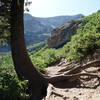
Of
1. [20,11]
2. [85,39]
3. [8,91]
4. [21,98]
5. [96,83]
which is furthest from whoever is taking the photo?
[85,39]

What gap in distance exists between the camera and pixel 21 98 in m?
4.34

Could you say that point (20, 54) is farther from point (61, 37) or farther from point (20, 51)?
point (61, 37)

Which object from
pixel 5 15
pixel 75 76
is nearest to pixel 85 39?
pixel 75 76

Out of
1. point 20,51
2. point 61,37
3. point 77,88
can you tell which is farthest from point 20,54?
point 61,37

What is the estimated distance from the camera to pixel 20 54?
6379 mm

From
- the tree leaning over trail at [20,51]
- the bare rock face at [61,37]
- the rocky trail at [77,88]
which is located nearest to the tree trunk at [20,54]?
the tree leaning over trail at [20,51]

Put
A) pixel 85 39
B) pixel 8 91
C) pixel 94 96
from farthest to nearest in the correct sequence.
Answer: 1. pixel 85 39
2. pixel 94 96
3. pixel 8 91

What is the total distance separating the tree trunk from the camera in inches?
251

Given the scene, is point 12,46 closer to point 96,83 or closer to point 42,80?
point 42,80

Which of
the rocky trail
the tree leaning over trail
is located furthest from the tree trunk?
the rocky trail

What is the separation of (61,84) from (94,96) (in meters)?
2.10

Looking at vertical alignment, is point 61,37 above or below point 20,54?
below

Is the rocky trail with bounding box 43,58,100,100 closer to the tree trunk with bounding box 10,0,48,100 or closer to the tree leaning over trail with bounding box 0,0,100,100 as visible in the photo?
the tree leaning over trail with bounding box 0,0,100,100

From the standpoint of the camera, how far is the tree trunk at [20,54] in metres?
6.37
